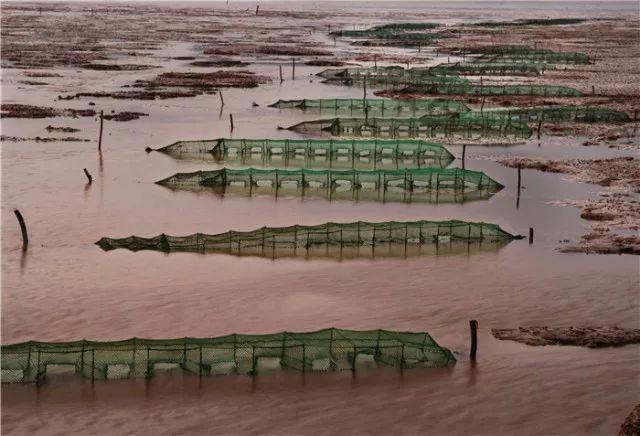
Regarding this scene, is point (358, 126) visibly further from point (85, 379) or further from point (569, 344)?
point (85, 379)

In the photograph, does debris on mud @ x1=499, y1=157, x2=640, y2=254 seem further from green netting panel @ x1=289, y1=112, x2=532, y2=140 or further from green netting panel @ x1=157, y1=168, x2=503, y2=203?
green netting panel @ x1=289, y1=112, x2=532, y2=140

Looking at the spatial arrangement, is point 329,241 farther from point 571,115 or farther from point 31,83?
point 31,83

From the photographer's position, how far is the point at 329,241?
24.1m

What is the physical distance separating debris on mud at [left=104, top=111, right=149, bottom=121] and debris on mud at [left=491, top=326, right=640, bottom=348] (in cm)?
2927

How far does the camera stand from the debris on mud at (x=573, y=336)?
18.2 meters

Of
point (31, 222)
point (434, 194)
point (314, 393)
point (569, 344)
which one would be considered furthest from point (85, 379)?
point (434, 194)

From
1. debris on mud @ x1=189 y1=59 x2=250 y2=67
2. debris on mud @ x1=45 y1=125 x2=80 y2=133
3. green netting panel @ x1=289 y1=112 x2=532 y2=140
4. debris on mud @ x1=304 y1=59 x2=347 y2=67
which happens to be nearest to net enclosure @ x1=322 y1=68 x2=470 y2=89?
debris on mud @ x1=304 y1=59 x2=347 y2=67

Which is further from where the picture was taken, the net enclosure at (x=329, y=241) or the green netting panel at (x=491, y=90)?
the green netting panel at (x=491, y=90)

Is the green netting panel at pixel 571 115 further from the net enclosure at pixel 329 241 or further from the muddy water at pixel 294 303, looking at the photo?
the net enclosure at pixel 329 241

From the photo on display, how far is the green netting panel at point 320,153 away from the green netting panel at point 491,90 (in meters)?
20.3

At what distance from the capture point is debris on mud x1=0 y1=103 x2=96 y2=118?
43822 mm

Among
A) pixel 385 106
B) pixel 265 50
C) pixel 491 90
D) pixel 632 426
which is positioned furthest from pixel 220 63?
pixel 632 426

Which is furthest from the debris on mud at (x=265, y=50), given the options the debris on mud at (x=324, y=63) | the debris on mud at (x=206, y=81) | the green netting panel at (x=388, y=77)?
the green netting panel at (x=388, y=77)

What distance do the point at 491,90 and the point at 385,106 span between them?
36.1ft
